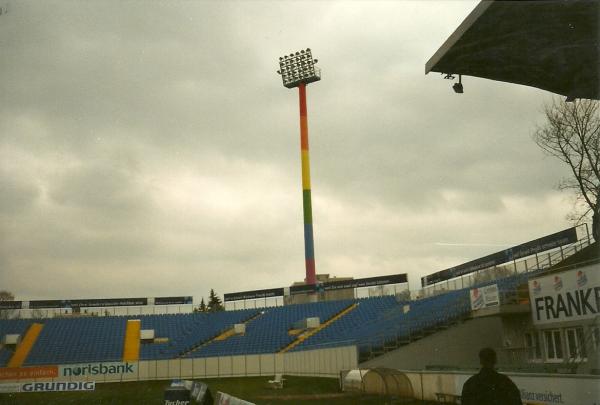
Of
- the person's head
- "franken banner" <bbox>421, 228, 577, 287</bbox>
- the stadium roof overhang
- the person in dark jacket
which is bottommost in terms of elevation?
the person in dark jacket

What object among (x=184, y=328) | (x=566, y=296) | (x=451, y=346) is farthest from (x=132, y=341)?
(x=566, y=296)

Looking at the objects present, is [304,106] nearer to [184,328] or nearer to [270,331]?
[270,331]

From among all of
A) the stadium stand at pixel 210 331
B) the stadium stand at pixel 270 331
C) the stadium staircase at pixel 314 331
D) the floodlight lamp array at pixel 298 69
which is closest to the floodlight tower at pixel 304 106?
the floodlight lamp array at pixel 298 69

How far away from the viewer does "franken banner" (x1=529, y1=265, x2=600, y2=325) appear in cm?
1995

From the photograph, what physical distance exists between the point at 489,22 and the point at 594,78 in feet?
11.4

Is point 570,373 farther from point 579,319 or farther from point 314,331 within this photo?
point 314,331

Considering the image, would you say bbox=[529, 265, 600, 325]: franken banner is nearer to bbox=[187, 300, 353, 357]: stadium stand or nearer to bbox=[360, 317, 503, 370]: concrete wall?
bbox=[360, 317, 503, 370]: concrete wall

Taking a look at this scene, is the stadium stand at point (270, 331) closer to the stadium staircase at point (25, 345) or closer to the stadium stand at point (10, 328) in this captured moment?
the stadium staircase at point (25, 345)

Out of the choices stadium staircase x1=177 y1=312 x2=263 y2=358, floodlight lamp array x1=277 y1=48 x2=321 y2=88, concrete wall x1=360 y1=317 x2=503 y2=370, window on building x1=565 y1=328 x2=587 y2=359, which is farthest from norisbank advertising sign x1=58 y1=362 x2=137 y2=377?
floodlight lamp array x1=277 y1=48 x2=321 y2=88

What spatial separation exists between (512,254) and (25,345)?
43134mm

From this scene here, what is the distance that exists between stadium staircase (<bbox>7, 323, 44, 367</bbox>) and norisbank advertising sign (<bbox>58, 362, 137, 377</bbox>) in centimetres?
878

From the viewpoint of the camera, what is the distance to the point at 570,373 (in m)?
14.5

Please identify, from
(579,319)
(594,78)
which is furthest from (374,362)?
(594,78)

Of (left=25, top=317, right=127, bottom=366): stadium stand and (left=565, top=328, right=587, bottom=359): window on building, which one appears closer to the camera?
(left=565, top=328, right=587, bottom=359): window on building
